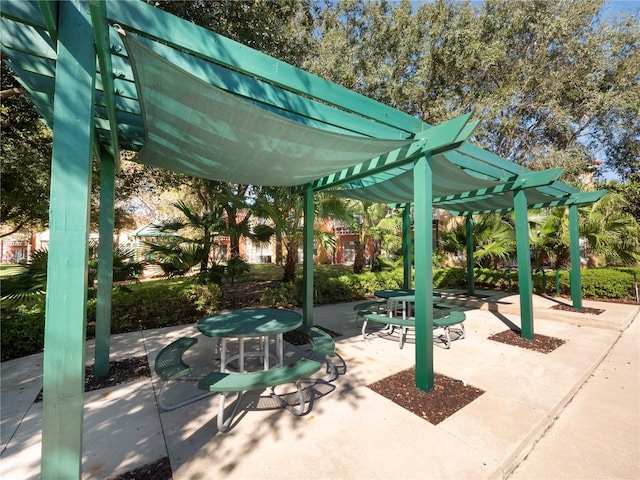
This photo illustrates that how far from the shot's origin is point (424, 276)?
11.2ft

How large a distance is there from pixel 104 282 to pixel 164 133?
2.18m

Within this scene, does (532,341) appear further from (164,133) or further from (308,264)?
(164,133)

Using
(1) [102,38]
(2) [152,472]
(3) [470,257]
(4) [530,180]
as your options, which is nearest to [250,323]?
(2) [152,472]

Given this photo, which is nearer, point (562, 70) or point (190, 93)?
point (190, 93)

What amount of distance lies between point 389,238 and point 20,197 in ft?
37.7

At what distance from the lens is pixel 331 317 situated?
7.09 meters

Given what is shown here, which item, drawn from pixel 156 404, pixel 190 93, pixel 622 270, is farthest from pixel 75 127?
pixel 622 270

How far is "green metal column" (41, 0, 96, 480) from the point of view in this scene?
1569 mm

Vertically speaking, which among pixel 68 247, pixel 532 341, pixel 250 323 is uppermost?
pixel 68 247

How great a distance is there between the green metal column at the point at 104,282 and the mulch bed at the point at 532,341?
248 inches

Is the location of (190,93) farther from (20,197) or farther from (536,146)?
(536,146)

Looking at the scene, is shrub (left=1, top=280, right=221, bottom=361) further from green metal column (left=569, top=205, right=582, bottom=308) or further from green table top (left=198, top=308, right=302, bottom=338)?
green metal column (left=569, top=205, right=582, bottom=308)

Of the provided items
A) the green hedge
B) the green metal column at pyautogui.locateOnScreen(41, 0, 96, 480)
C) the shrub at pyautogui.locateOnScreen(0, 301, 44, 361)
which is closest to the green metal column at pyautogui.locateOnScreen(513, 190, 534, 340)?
the green hedge

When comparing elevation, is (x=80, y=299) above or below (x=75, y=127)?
below
